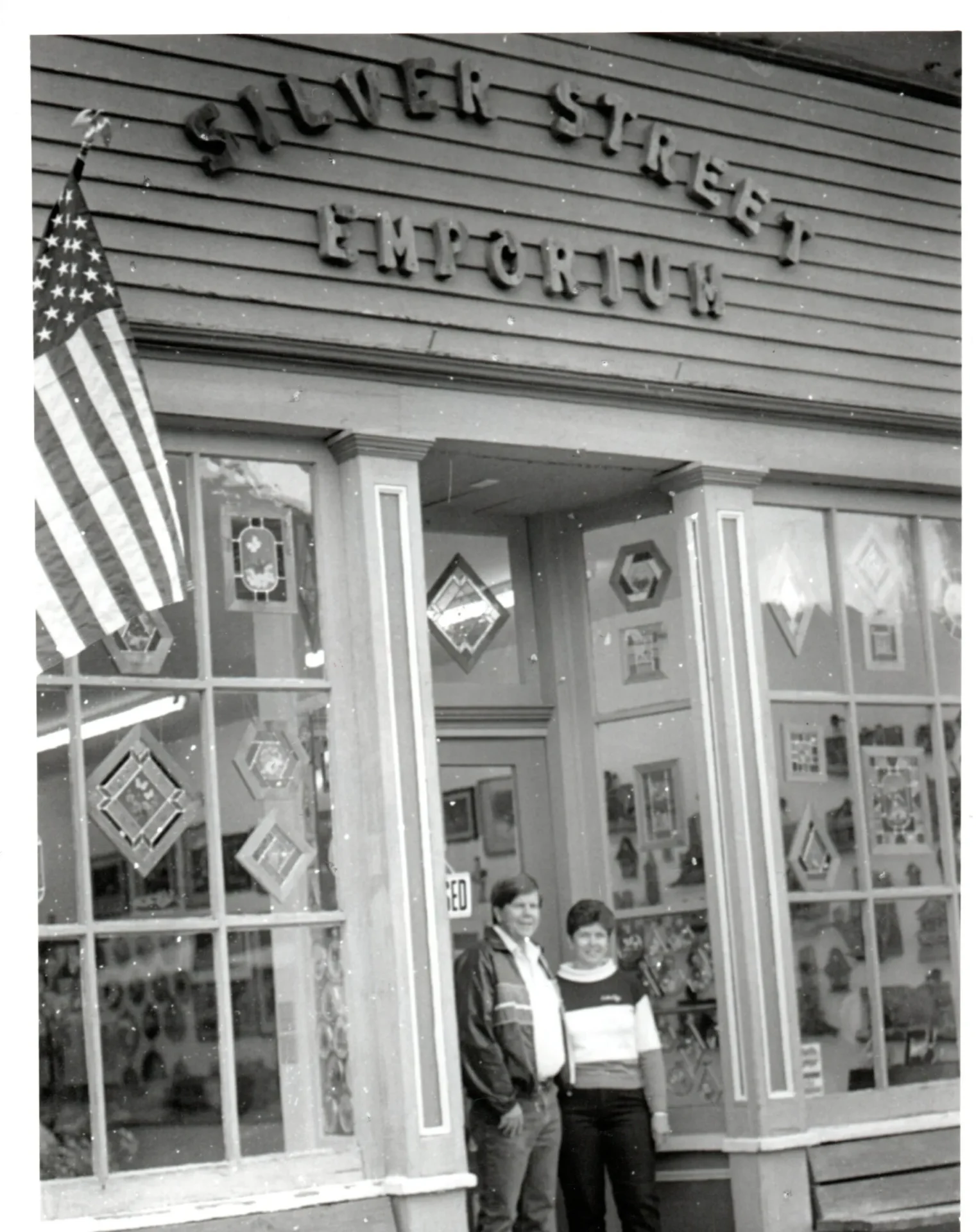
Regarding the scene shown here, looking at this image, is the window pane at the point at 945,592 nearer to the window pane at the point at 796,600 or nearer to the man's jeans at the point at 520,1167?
the window pane at the point at 796,600

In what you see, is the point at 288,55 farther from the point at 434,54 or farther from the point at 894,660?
the point at 894,660

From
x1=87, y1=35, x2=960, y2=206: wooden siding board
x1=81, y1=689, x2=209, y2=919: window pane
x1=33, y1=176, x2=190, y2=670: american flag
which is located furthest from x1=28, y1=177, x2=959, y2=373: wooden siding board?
x1=81, y1=689, x2=209, y2=919: window pane

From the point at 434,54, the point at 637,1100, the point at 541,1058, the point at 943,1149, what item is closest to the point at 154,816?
the point at 541,1058

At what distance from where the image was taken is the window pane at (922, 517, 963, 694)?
816 cm

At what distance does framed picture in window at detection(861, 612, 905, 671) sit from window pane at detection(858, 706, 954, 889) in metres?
0.17

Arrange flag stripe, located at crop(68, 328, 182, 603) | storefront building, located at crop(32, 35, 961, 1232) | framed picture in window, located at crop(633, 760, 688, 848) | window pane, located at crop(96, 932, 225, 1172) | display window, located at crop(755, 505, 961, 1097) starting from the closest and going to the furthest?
flag stripe, located at crop(68, 328, 182, 603)
window pane, located at crop(96, 932, 225, 1172)
storefront building, located at crop(32, 35, 961, 1232)
display window, located at crop(755, 505, 961, 1097)
framed picture in window, located at crop(633, 760, 688, 848)

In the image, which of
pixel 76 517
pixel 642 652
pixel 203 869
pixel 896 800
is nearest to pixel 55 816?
pixel 203 869

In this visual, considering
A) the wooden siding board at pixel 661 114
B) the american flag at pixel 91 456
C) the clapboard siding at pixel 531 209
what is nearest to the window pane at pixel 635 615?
the clapboard siding at pixel 531 209

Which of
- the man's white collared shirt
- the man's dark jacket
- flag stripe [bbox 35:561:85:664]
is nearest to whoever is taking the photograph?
flag stripe [bbox 35:561:85:664]

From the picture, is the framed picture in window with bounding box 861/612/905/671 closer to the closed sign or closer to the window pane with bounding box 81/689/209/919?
the closed sign

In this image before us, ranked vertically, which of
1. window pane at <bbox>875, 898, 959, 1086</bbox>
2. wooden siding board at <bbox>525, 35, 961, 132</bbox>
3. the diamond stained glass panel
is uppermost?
wooden siding board at <bbox>525, 35, 961, 132</bbox>

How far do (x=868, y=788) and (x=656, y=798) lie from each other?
2.79 feet

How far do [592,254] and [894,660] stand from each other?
210 centimetres

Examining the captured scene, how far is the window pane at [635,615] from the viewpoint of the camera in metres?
7.80
